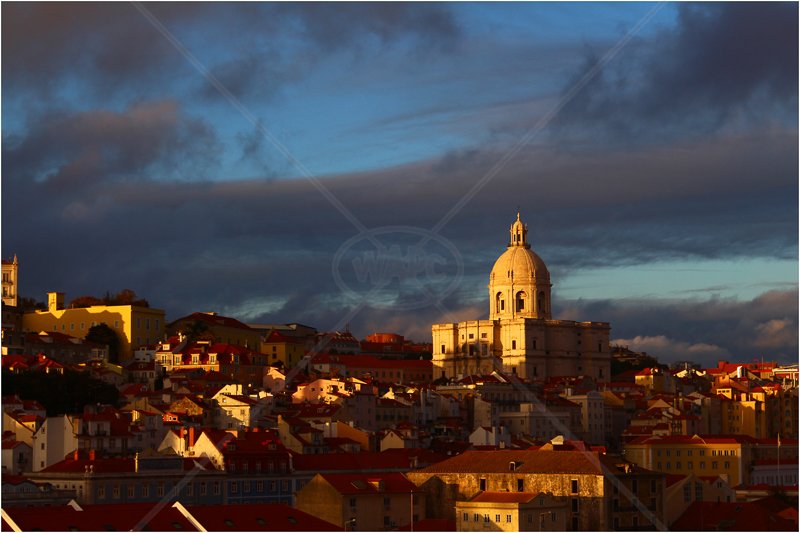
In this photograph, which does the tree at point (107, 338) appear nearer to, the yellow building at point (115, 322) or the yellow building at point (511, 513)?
the yellow building at point (115, 322)

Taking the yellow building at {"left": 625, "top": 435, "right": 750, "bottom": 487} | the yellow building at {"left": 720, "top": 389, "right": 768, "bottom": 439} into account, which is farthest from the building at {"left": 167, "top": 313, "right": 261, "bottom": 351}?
the yellow building at {"left": 625, "top": 435, "right": 750, "bottom": 487}

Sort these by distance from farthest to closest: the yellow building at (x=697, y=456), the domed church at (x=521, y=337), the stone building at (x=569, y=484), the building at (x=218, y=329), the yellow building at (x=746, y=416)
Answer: the domed church at (x=521, y=337)
the building at (x=218, y=329)
the yellow building at (x=746, y=416)
the yellow building at (x=697, y=456)
the stone building at (x=569, y=484)

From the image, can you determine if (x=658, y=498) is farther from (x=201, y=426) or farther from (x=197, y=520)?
(x=201, y=426)

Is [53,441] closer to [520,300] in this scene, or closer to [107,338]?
[107,338]

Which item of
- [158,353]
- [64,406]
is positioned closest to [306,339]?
[158,353]

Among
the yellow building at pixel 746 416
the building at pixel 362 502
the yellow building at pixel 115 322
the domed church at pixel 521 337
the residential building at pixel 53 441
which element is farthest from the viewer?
the domed church at pixel 521 337

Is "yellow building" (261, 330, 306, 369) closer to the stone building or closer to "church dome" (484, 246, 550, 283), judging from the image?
"church dome" (484, 246, 550, 283)

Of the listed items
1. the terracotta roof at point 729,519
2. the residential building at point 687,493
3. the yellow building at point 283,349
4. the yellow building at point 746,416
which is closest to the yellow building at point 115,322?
the yellow building at point 283,349

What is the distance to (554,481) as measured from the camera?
5478 cm

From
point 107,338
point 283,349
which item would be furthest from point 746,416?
point 107,338

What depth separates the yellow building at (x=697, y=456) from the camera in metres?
84.5

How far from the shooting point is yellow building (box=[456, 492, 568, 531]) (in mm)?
50781

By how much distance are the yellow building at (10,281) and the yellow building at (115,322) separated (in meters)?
7.20

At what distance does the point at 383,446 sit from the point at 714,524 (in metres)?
28.0
